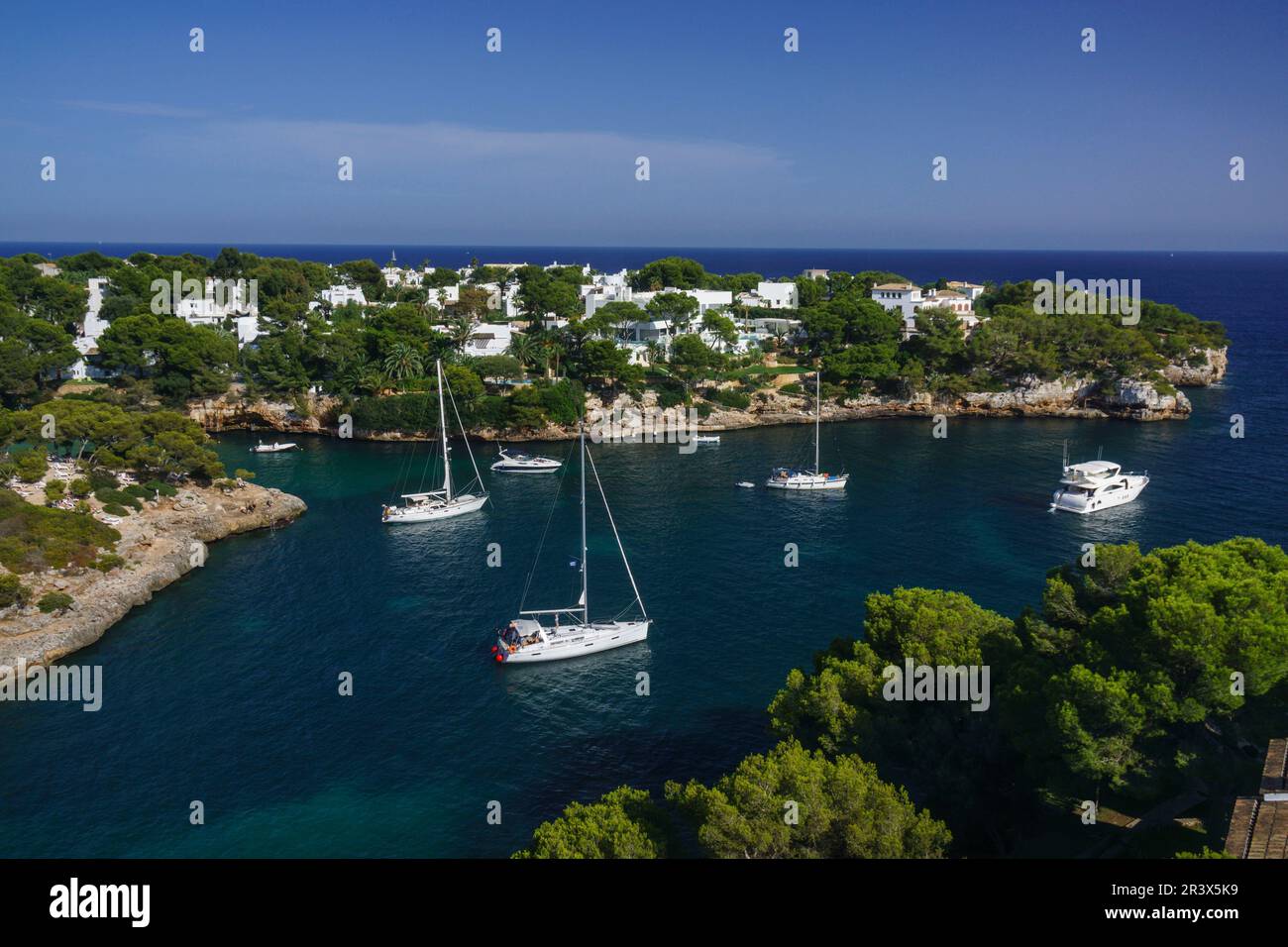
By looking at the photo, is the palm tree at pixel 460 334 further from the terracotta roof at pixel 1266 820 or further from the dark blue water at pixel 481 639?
the terracotta roof at pixel 1266 820

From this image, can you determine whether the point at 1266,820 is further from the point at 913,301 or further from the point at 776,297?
the point at 776,297

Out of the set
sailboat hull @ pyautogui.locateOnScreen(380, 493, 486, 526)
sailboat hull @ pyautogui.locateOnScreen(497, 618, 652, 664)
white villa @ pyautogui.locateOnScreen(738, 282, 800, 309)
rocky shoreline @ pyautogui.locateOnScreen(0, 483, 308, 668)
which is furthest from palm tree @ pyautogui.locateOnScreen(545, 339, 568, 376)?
sailboat hull @ pyautogui.locateOnScreen(497, 618, 652, 664)

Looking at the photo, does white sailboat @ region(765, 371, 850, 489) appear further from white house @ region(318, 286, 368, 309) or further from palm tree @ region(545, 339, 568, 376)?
white house @ region(318, 286, 368, 309)

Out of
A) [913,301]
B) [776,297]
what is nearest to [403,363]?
[776,297]

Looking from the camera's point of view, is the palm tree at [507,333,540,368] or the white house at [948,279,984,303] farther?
the white house at [948,279,984,303]

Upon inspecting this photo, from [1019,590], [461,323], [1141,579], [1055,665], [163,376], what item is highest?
[461,323]
